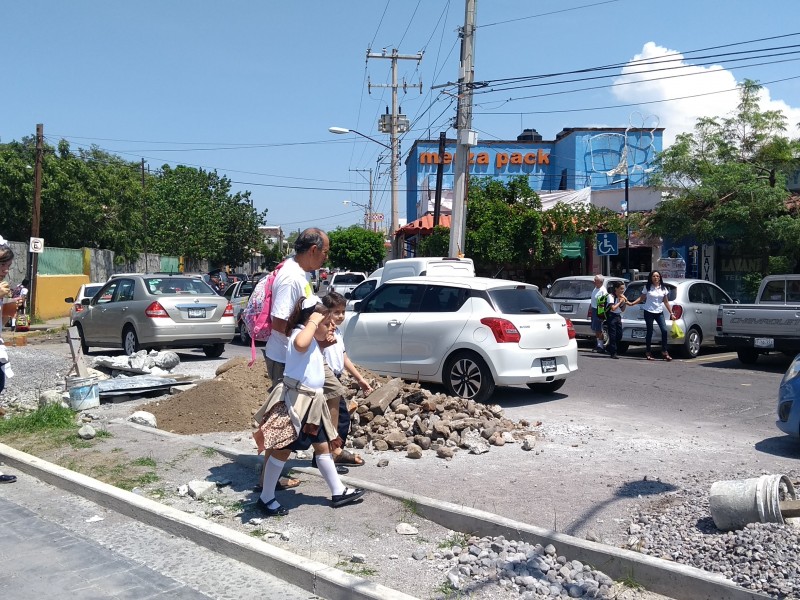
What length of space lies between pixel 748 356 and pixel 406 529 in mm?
11705

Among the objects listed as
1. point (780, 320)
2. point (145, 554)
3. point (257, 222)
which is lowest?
point (145, 554)

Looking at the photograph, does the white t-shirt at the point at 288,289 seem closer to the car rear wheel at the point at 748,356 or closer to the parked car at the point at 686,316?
the car rear wheel at the point at 748,356

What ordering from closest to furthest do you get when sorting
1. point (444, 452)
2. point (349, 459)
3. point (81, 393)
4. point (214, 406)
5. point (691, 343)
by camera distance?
point (349, 459)
point (444, 452)
point (214, 406)
point (81, 393)
point (691, 343)

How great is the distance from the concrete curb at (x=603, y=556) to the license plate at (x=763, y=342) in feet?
34.4

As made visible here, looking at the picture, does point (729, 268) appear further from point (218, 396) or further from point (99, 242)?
point (99, 242)

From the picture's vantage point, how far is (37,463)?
7207mm

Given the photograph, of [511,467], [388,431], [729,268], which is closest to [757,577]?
[511,467]

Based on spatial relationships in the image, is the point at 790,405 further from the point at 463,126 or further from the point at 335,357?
the point at 463,126

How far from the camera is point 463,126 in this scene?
21.7 m

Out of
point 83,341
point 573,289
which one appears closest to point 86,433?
point 83,341

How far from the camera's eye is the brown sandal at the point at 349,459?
23.4 feet

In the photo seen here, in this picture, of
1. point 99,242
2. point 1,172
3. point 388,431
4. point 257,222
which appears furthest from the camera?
point 257,222

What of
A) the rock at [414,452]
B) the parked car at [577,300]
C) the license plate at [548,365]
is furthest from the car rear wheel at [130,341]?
the parked car at [577,300]

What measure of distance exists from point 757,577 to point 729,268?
75.7 feet
